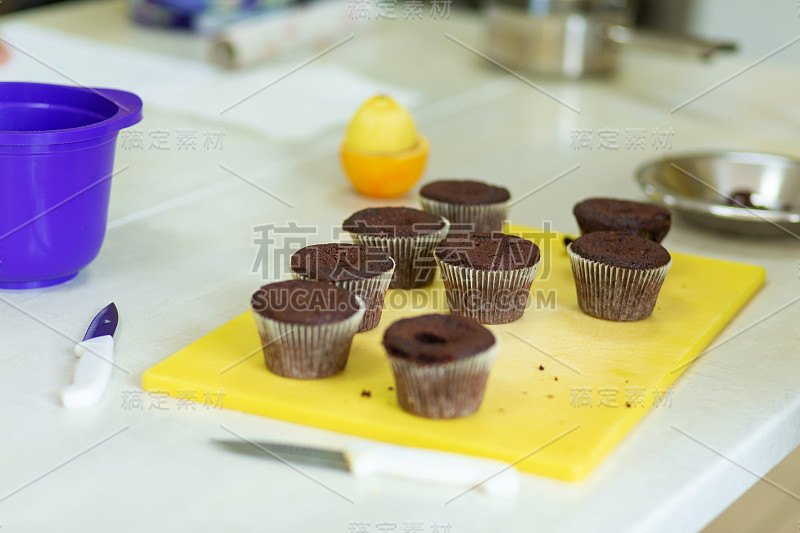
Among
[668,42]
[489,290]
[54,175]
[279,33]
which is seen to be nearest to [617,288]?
[489,290]

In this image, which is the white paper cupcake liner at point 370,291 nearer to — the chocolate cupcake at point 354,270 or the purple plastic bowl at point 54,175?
the chocolate cupcake at point 354,270

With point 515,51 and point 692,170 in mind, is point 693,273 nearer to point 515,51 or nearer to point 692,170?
point 692,170

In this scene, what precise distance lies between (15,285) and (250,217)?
0.40 meters

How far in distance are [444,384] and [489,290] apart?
0.83 feet

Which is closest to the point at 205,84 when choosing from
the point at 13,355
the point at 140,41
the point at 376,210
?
the point at 140,41

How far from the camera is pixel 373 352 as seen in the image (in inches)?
41.5

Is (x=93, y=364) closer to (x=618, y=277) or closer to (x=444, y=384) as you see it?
(x=444, y=384)

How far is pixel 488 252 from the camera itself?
45.3 inches

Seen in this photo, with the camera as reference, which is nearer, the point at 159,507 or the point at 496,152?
the point at 159,507

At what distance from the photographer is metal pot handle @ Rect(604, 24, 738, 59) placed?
1.80 m

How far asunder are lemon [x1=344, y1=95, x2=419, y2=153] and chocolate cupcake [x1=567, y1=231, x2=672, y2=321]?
0.46 metres

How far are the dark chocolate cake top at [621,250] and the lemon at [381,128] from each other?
0.44m

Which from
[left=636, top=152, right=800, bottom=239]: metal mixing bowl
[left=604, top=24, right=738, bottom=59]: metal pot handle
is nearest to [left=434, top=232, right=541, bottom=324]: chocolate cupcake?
[left=636, top=152, right=800, bottom=239]: metal mixing bowl

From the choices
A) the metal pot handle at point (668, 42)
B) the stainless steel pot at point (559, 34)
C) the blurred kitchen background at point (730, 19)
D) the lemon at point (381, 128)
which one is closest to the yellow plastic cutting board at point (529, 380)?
the lemon at point (381, 128)
